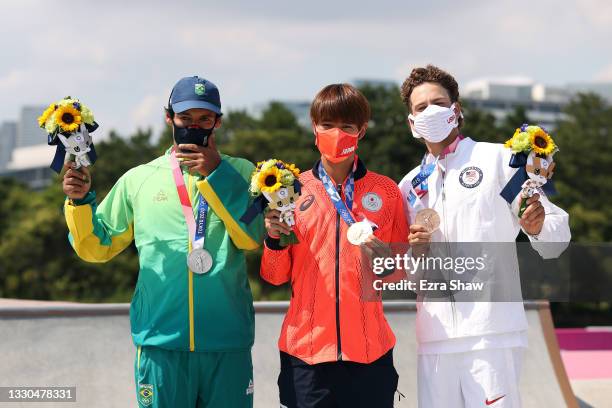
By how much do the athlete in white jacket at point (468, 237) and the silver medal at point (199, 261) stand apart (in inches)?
43.4

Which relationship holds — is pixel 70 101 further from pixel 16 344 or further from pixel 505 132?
pixel 505 132

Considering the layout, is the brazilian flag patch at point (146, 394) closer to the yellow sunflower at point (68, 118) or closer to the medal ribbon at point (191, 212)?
the medal ribbon at point (191, 212)

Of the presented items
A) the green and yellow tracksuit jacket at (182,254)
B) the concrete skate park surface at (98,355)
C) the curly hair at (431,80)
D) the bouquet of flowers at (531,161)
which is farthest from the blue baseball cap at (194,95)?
the concrete skate park surface at (98,355)

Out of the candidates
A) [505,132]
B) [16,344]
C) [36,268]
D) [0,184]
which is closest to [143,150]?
[0,184]

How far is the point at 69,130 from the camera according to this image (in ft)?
12.7

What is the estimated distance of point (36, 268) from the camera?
35.3 m

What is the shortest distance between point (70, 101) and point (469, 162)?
Answer: 7.46ft

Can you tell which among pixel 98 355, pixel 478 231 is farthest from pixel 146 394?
pixel 98 355

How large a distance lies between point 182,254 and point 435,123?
1.61 m

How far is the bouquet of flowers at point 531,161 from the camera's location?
371 cm

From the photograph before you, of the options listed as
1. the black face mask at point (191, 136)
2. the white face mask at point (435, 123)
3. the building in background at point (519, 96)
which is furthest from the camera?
the building in background at point (519, 96)

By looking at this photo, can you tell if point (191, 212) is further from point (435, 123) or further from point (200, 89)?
point (435, 123)

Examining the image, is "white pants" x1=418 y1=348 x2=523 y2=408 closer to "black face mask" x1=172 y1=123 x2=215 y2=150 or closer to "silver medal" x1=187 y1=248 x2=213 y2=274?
"silver medal" x1=187 y1=248 x2=213 y2=274

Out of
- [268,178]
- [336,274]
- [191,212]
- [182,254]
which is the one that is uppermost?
[268,178]
